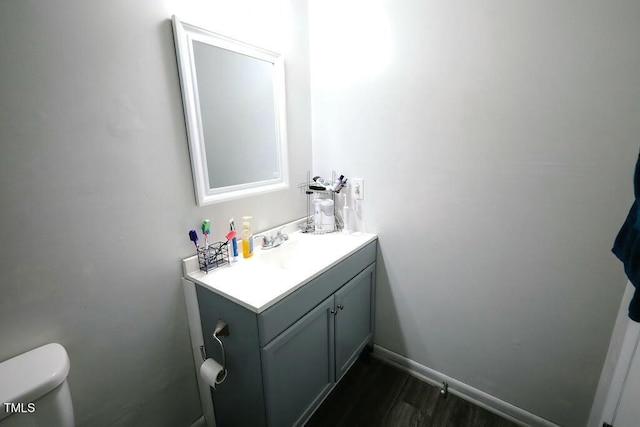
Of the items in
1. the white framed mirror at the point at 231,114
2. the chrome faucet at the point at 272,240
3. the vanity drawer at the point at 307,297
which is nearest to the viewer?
the vanity drawer at the point at 307,297

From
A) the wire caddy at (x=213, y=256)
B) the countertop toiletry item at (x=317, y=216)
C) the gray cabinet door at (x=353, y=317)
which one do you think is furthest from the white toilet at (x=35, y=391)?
the countertop toiletry item at (x=317, y=216)

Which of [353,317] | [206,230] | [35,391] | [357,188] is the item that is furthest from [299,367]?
[357,188]

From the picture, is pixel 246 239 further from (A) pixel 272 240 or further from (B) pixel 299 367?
(B) pixel 299 367

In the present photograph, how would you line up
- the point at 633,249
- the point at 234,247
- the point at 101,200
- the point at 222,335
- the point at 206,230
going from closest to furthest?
1. the point at 633,249
2. the point at 101,200
3. the point at 222,335
4. the point at 206,230
5. the point at 234,247

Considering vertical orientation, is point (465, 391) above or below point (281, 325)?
below

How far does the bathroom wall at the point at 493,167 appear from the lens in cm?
105

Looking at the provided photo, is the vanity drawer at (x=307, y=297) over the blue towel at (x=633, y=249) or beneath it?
beneath

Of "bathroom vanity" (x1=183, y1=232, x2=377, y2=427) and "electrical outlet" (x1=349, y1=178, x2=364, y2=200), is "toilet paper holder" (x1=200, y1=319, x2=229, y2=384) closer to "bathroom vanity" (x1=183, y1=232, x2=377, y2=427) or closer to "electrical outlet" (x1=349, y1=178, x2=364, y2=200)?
"bathroom vanity" (x1=183, y1=232, x2=377, y2=427)

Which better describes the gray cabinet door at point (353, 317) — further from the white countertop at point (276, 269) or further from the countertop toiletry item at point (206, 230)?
the countertop toiletry item at point (206, 230)

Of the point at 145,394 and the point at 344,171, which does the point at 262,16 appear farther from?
the point at 145,394

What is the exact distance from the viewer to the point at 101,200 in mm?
970

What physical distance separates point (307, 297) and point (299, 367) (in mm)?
314

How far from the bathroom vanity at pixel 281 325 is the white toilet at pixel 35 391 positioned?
0.47m

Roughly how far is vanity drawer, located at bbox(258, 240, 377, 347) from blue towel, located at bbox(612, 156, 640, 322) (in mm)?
942
